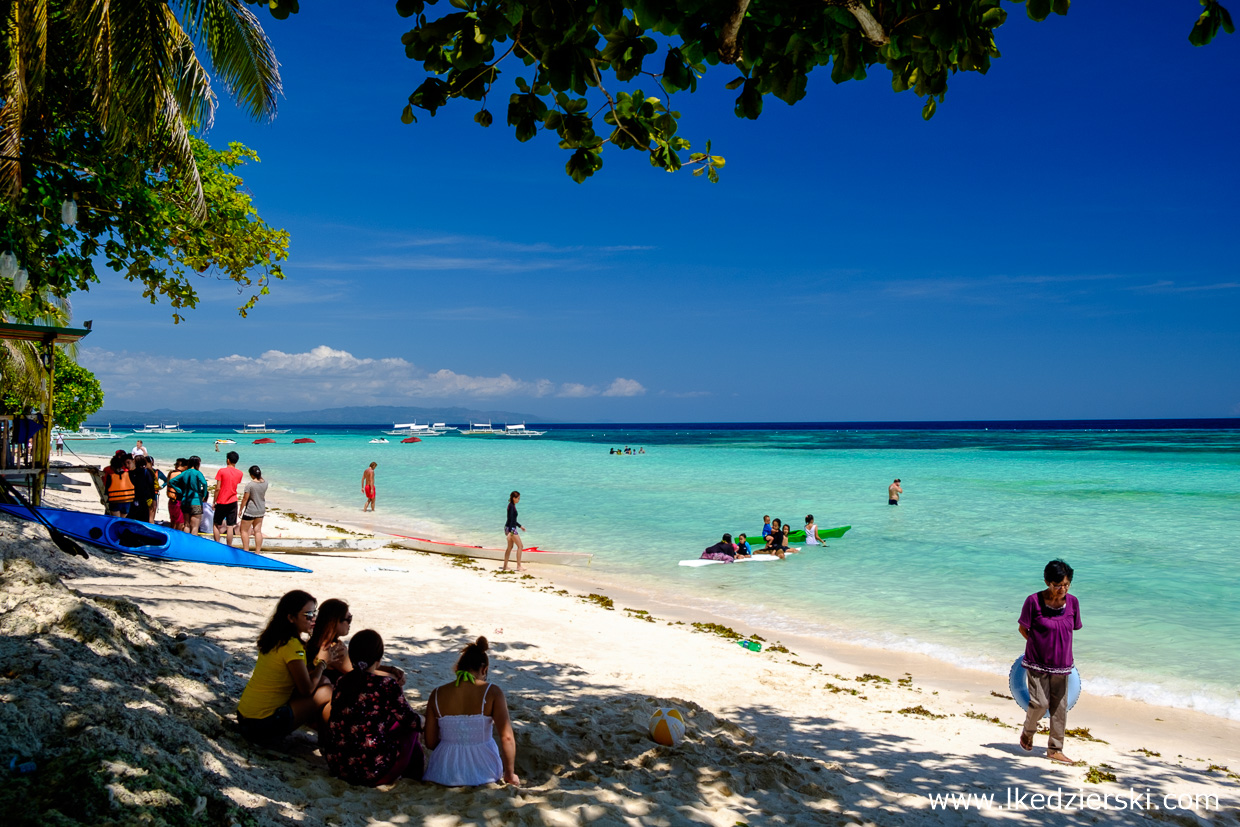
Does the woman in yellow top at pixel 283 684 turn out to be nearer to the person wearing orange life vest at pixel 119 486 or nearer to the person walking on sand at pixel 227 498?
the person walking on sand at pixel 227 498

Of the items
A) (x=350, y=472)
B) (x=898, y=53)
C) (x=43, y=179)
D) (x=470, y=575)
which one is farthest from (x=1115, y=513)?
(x=350, y=472)

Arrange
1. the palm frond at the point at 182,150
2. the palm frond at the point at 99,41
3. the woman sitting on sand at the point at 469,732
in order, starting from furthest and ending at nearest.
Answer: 1. the palm frond at the point at 182,150
2. the palm frond at the point at 99,41
3. the woman sitting on sand at the point at 469,732

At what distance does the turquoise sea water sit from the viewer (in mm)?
11102

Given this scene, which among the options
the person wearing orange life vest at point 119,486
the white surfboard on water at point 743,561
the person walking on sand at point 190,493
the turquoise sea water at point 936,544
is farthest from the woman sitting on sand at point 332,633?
the white surfboard on water at point 743,561

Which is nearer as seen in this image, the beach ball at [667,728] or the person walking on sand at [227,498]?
the beach ball at [667,728]

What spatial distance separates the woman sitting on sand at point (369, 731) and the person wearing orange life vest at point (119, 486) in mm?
9543

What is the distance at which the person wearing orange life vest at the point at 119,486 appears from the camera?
1157 cm

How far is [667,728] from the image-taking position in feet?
17.5

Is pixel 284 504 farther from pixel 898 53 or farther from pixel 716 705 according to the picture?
pixel 898 53

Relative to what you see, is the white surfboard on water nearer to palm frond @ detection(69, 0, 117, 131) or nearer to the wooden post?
the wooden post

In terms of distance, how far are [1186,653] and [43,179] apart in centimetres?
1599

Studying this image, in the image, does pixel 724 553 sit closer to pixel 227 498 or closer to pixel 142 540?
pixel 227 498

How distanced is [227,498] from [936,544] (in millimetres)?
17294

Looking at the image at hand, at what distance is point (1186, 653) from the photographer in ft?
34.6
